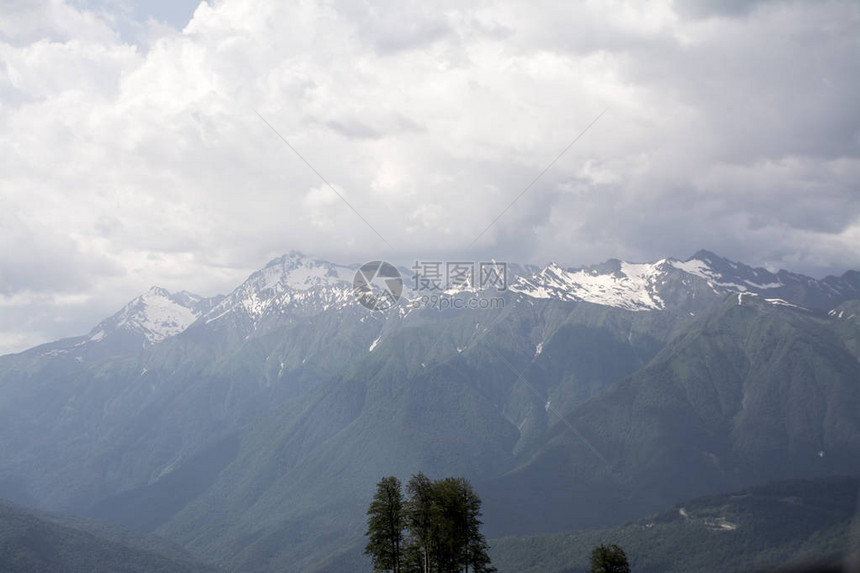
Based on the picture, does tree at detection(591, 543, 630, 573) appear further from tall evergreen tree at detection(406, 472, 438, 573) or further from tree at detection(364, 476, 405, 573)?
tree at detection(364, 476, 405, 573)

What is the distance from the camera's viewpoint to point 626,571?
231 feet

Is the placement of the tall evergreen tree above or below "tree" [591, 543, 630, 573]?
above

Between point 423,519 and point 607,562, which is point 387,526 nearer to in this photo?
point 423,519

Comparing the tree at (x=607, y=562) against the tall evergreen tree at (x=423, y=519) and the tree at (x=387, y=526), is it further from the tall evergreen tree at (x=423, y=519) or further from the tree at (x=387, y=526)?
the tree at (x=387, y=526)

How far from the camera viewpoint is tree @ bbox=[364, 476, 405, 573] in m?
66.1

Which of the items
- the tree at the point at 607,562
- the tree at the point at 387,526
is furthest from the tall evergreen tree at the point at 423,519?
the tree at the point at 607,562

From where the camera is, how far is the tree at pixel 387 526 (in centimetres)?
6606

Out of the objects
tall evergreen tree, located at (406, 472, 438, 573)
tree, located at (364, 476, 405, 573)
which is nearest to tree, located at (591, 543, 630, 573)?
tall evergreen tree, located at (406, 472, 438, 573)

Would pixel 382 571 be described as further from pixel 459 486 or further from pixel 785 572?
pixel 785 572

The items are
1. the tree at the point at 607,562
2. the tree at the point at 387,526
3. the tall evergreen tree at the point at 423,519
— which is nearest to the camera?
the tall evergreen tree at the point at 423,519

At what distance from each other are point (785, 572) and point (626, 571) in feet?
211

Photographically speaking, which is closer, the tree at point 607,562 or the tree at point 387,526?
the tree at point 387,526

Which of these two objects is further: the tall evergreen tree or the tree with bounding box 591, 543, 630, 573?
the tree with bounding box 591, 543, 630, 573

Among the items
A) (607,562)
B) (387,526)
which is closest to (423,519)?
(387,526)
